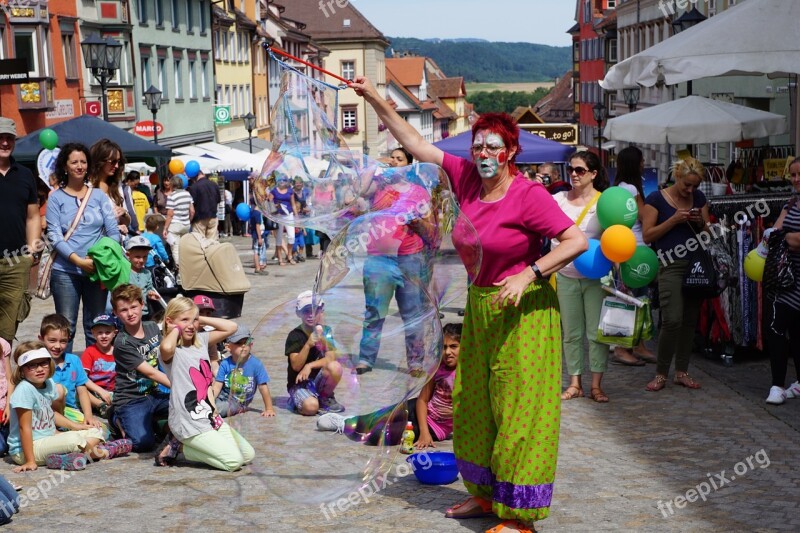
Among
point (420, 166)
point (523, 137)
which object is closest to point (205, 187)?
point (523, 137)

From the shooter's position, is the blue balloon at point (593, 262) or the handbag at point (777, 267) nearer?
the handbag at point (777, 267)

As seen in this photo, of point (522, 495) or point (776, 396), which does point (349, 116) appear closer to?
point (776, 396)

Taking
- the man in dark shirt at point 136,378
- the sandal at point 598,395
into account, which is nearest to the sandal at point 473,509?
the man in dark shirt at point 136,378

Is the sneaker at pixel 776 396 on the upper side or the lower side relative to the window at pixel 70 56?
lower

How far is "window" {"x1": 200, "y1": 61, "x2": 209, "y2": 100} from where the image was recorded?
50.3 m

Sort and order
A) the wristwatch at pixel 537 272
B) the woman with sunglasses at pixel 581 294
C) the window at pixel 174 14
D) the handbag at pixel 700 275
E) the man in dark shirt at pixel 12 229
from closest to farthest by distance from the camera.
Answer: the wristwatch at pixel 537 272
the man in dark shirt at pixel 12 229
the woman with sunglasses at pixel 581 294
the handbag at pixel 700 275
the window at pixel 174 14

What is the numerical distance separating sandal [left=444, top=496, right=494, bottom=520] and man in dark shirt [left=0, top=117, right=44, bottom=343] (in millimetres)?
4060

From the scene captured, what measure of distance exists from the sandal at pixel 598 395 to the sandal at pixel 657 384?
1.57 ft

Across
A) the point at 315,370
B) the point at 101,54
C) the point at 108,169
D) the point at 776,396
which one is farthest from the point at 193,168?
the point at 315,370

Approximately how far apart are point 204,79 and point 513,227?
155 ft

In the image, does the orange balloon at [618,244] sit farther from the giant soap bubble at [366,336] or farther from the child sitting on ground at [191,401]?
the child sitting on ground at [191,401]

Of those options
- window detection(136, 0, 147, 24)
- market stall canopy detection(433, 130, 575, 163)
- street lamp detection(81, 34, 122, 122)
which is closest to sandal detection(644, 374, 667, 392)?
market stall canopy detection(433, 130, 575, 163)

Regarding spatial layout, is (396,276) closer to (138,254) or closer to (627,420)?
(627,420)

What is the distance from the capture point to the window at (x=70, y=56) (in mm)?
32938
